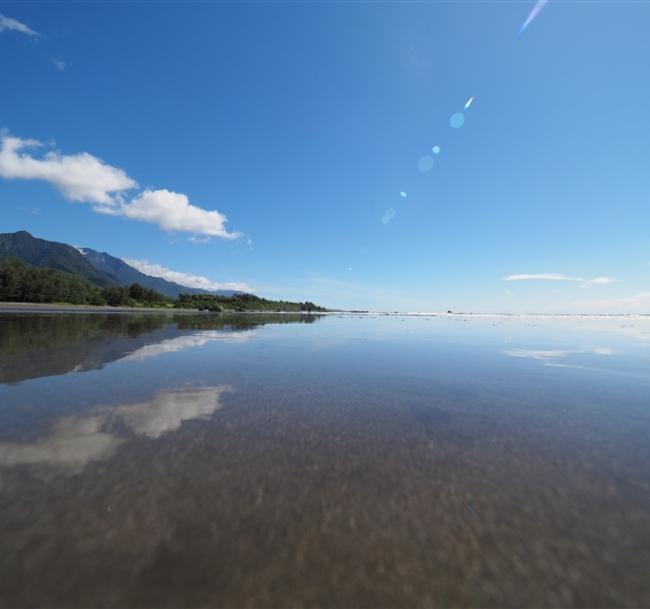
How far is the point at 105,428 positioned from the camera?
9633mm

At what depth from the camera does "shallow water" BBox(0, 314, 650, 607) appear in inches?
176

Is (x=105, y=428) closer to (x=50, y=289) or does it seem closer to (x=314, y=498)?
(x=314, y=498)

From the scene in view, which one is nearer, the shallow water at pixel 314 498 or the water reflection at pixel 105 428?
the shallow water at pixel 314 498

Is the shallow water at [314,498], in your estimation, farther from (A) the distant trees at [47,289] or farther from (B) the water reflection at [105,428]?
(A) the distant trees at [47,289]

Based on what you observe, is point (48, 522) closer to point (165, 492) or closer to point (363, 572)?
point (165, 492)

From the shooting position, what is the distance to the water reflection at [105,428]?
7.77 meters

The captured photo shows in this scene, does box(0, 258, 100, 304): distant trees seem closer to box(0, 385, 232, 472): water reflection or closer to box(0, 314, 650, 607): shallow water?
box(0, 314, 650, 607): shallow water

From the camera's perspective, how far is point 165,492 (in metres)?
6.50

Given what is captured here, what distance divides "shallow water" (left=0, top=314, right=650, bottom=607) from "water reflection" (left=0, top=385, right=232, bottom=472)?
0.24ft

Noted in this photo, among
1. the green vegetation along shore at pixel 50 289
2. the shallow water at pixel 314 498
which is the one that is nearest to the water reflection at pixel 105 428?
the shallow water at pixel 314 498

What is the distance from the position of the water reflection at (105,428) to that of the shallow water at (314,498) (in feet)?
0.24

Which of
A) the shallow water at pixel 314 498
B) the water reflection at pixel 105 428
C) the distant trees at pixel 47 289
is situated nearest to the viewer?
the shallow water at pixel 314 498

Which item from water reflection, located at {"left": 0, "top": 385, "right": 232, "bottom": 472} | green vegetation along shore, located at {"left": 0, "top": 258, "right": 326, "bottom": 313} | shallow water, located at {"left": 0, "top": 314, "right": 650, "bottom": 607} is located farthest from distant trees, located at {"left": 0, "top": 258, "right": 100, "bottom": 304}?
water reflection, located at {"left": 0, "top": 385, "right": 232, "bottom": 472}

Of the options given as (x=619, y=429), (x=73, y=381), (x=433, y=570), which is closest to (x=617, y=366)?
(x=619, y=429)
